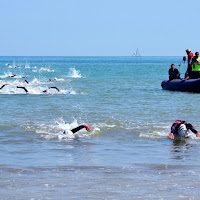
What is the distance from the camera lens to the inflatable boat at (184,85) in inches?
1070

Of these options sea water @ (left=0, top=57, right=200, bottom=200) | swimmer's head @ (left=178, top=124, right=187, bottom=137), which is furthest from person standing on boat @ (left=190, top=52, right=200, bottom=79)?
swimmer's head @ (left=178, top=124, right=187, bottom=137)

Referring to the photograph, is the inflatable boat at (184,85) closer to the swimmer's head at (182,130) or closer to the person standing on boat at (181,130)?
the person standing on boat at (181,130)

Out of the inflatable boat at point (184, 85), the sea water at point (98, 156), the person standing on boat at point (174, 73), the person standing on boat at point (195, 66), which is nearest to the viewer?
the sea water at point (98, 156)

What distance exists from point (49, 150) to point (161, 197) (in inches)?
174

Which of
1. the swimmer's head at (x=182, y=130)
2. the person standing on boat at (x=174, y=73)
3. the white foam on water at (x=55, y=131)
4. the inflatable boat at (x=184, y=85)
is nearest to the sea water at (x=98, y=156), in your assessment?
the white foam on water at (x=55, y=131)

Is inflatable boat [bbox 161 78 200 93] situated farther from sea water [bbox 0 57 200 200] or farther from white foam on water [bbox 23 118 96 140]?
white foam on water [bbox 23 118 96 140]

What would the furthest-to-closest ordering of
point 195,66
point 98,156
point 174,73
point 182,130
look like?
1. point 174,73
2. point 195,66
3. point 182,130
4. point 98,156

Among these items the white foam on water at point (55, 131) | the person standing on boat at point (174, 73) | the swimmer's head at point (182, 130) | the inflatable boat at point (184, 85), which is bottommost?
the white foam on water at point (55, 131)

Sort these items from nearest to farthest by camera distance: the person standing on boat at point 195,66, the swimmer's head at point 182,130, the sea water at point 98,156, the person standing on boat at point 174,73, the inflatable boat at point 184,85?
the sea water at point 98,156, the swimmer's head at point 182,130, the person standing on boat at point 195,66, the inflatable boat at point 184,85, the person standing on boat at point 174,73

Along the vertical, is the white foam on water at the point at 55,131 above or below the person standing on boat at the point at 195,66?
below

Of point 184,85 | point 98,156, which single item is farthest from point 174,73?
point 98,156

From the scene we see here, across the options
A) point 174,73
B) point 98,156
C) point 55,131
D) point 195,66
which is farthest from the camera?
point 174,73

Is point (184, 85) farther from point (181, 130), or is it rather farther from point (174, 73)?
point (181, 130)

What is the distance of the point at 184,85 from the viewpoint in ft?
91.8
